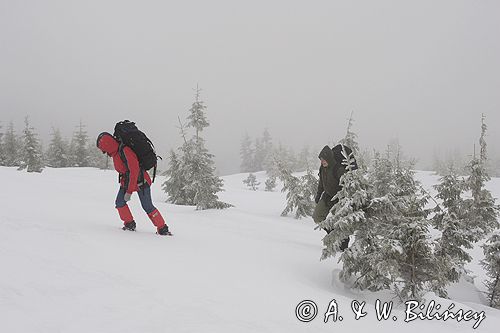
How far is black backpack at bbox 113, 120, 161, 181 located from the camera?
268 inches

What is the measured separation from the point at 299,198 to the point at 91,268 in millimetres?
15190

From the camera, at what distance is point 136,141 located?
685 centimetres

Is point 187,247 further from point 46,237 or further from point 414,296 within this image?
point 414,296

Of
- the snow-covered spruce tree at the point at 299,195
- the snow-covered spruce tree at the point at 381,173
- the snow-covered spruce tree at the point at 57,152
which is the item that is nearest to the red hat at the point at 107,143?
the snow-covered spruce tree at the point at 299,195

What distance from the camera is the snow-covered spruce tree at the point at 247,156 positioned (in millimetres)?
85188

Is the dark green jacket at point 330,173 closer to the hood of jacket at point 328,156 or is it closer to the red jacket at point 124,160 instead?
the hood of jacket at point 328,156

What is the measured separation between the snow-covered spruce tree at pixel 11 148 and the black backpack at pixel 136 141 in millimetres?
52647

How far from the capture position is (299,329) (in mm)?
3557

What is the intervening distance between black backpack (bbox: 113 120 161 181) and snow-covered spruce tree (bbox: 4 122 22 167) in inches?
2073

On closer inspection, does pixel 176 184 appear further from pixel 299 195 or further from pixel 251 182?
pixel 251 182

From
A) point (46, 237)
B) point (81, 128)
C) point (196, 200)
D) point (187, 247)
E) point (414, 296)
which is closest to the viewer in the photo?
point (414, 296)

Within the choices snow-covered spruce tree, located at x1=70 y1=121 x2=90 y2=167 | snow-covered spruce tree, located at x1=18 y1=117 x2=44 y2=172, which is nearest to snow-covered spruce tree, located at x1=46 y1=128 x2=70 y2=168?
snow-covered spruce tree, located at x1=70 y1=121 x2=90 y2=167

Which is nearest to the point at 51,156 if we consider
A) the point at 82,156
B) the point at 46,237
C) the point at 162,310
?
the point at 82,156

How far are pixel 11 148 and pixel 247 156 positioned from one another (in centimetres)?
4912
